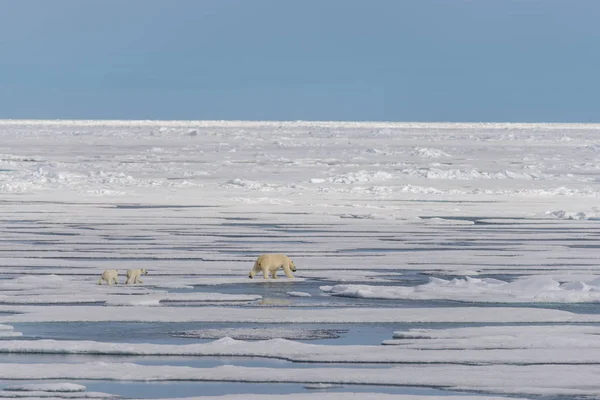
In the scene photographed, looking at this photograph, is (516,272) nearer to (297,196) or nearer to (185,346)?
(185,346)

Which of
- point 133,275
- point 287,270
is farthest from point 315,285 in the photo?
point 133,275

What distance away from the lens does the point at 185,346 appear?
23.9 ft

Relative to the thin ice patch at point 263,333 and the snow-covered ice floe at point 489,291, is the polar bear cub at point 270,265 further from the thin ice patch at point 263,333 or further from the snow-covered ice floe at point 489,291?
the thin ice patch at point 263,333

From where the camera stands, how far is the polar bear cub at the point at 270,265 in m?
10.7

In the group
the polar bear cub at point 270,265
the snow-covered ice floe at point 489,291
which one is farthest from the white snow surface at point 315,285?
the polar bear cub at point 270,265

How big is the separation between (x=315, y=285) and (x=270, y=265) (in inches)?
18.6

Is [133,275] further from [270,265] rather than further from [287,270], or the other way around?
[287,270]

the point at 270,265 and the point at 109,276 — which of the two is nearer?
the point at 109,276

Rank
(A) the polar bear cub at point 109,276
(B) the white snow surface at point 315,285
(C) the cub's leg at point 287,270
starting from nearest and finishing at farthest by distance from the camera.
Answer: (B) the white snow surface at point 315,285, (A) the polar bear cub at point 109,276, (C) the cub's leg at point 287,270

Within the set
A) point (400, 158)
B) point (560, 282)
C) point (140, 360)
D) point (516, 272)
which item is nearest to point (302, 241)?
point (516, 272)

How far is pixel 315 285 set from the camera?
10477mm

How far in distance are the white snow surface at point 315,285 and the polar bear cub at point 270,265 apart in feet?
0.40

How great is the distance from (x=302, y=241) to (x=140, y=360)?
767 cm

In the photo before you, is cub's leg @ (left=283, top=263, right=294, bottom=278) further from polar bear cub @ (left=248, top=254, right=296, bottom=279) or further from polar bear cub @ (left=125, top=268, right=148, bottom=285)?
polar bear cub @ (left=125, top=268, right=148, bottom=285)
